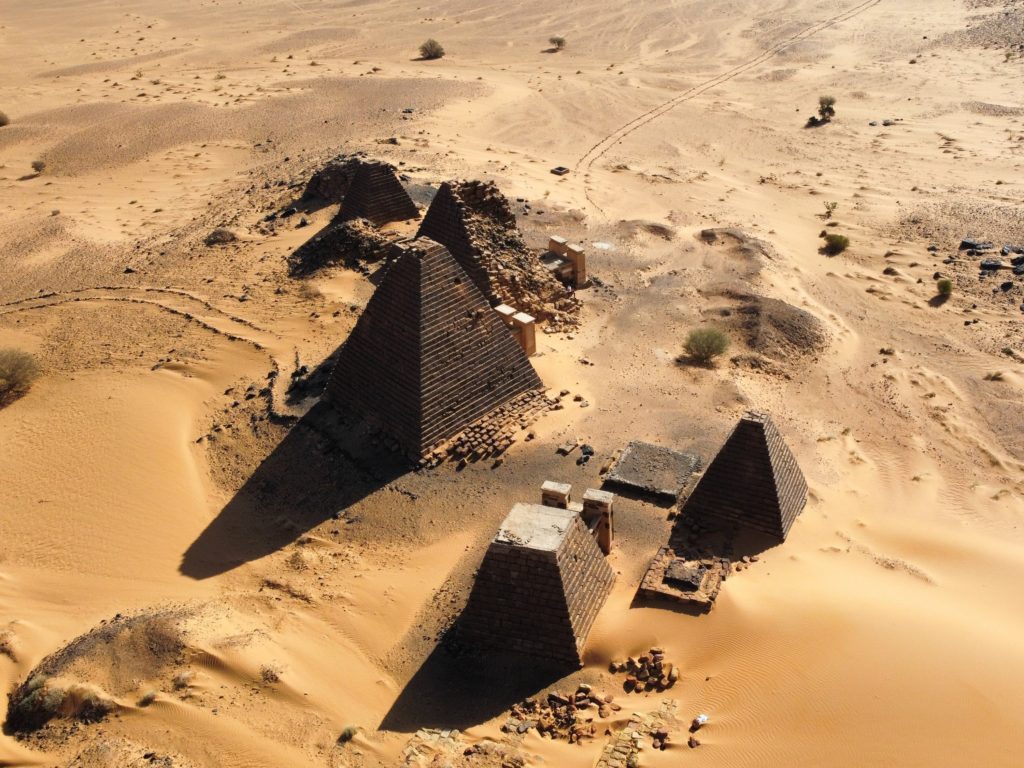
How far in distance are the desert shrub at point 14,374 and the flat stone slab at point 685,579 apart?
14.7m

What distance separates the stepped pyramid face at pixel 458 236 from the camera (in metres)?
17.8

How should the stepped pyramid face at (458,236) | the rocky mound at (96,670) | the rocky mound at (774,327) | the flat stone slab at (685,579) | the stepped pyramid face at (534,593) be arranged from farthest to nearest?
the rocky mound at (774,327) → the stepped pyramid face at (458,236) → the flat stone slab at (685,579) → the stepped pyramid face at (534,593) → the rocky mound at (96,670)

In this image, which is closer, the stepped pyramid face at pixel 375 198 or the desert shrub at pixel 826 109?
the stepped pyramid face at pixel 375 198

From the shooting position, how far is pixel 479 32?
54656 millimetres

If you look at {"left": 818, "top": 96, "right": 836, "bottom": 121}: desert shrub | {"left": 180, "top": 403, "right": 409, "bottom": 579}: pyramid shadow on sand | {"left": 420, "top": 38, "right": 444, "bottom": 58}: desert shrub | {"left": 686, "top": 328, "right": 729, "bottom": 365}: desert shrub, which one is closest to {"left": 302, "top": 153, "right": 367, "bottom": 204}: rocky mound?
{"left": 180, "top": 403, "right": 409, "bottom": 579}: pyramid shadow on sand

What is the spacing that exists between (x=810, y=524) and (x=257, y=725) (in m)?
9.04

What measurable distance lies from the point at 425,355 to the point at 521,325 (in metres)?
3.81

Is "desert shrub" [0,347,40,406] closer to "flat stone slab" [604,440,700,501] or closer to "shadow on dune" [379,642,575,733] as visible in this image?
"shadow on dune" [379,642,575,733]

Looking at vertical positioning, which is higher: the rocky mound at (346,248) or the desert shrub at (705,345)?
the rocky mound at (346,248)

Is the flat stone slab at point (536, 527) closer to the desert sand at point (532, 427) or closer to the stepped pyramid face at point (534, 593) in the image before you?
the stepped pyramid face at point (534, 593)

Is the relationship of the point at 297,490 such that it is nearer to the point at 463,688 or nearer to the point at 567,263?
the point at 463,688

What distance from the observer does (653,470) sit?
1409 cm

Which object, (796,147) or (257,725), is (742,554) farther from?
(796,147)

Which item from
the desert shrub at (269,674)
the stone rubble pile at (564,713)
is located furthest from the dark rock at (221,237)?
the stone rubble pile at (564,713)
